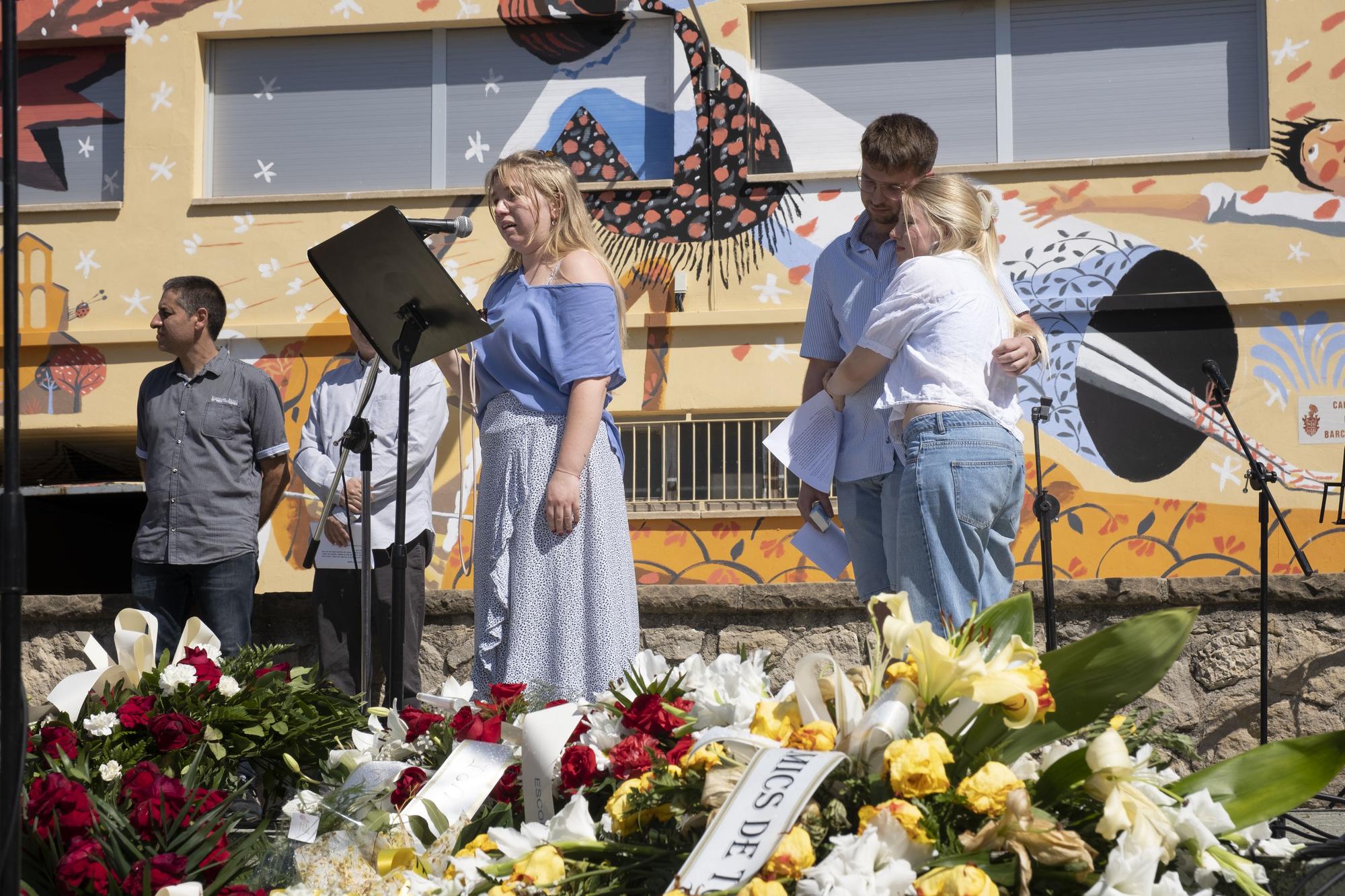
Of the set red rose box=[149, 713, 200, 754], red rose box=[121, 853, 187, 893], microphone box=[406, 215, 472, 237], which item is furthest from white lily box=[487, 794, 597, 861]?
microphone box=[406, 215, 472, 237]

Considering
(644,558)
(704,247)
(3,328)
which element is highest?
(704,247)

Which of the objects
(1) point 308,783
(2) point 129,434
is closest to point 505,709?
(1) point 308,783

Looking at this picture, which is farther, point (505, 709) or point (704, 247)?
point (704, 247)

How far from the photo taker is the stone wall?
447 centimetres

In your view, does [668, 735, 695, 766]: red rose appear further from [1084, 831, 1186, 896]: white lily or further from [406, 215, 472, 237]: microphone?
[406, 215, 472, 237]: microphone

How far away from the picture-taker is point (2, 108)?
1.78 metres

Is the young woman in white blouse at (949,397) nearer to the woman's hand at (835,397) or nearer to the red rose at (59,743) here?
the woman's hand at (835,397)

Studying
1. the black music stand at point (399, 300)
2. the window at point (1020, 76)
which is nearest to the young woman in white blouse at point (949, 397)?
the black music stand at point (399, 300)

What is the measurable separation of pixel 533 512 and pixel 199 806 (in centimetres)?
153

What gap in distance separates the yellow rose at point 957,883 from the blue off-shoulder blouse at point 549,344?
2.19 meters

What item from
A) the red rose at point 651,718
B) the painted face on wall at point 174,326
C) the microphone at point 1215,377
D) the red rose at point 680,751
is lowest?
the red rose at point 680,751

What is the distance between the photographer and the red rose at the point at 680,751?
4.38ft

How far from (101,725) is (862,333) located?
6.11ft

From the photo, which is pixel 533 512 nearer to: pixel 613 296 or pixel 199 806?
pixel 613 296
